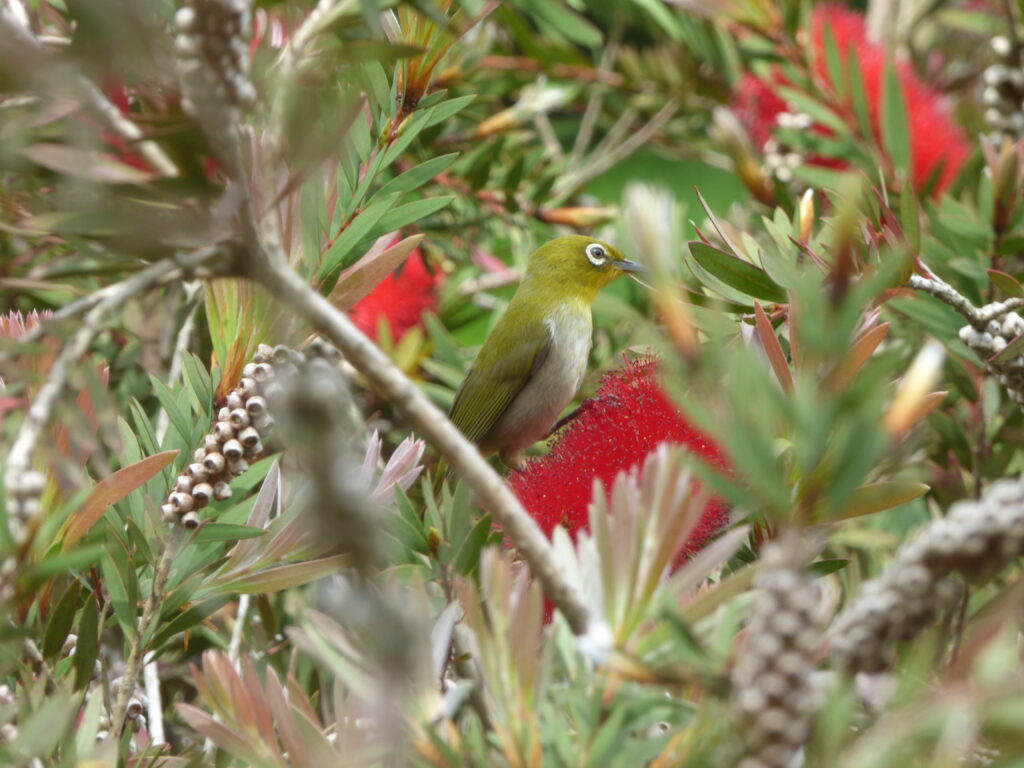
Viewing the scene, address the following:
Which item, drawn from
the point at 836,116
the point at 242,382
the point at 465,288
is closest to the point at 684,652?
the point at 242,382

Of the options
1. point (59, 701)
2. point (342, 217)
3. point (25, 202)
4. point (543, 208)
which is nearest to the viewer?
point (59, 701)

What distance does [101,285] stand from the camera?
1.16 meters

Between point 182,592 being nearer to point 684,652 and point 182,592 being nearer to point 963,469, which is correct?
point 684,652

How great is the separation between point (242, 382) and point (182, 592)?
5.3 inches

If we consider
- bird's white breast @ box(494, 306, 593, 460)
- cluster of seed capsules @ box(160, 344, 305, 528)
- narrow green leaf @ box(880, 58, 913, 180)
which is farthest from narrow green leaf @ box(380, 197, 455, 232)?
bird's white breast @ box(494, 306, 593, 460)

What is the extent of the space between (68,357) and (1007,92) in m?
1.15

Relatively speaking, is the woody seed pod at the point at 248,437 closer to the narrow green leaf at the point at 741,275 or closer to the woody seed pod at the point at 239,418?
the woody seed pod at the point at 239,418

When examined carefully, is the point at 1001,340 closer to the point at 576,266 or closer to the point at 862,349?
the point at 862,349

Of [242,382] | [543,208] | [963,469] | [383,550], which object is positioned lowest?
[963,469]

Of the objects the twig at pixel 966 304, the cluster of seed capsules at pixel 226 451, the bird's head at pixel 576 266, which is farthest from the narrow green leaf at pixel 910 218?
the bird's head at pixel 576 266

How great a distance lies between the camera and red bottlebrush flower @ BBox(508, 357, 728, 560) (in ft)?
2.55

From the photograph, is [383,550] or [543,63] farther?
[543,63]

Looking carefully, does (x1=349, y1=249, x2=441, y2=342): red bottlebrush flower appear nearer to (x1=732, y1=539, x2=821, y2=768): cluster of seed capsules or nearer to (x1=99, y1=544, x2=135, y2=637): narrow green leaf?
(x1=99, y1=544, x2=135, y2=637): narrow green leaf

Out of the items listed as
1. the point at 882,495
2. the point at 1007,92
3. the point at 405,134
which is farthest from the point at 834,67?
the point at 882,495
